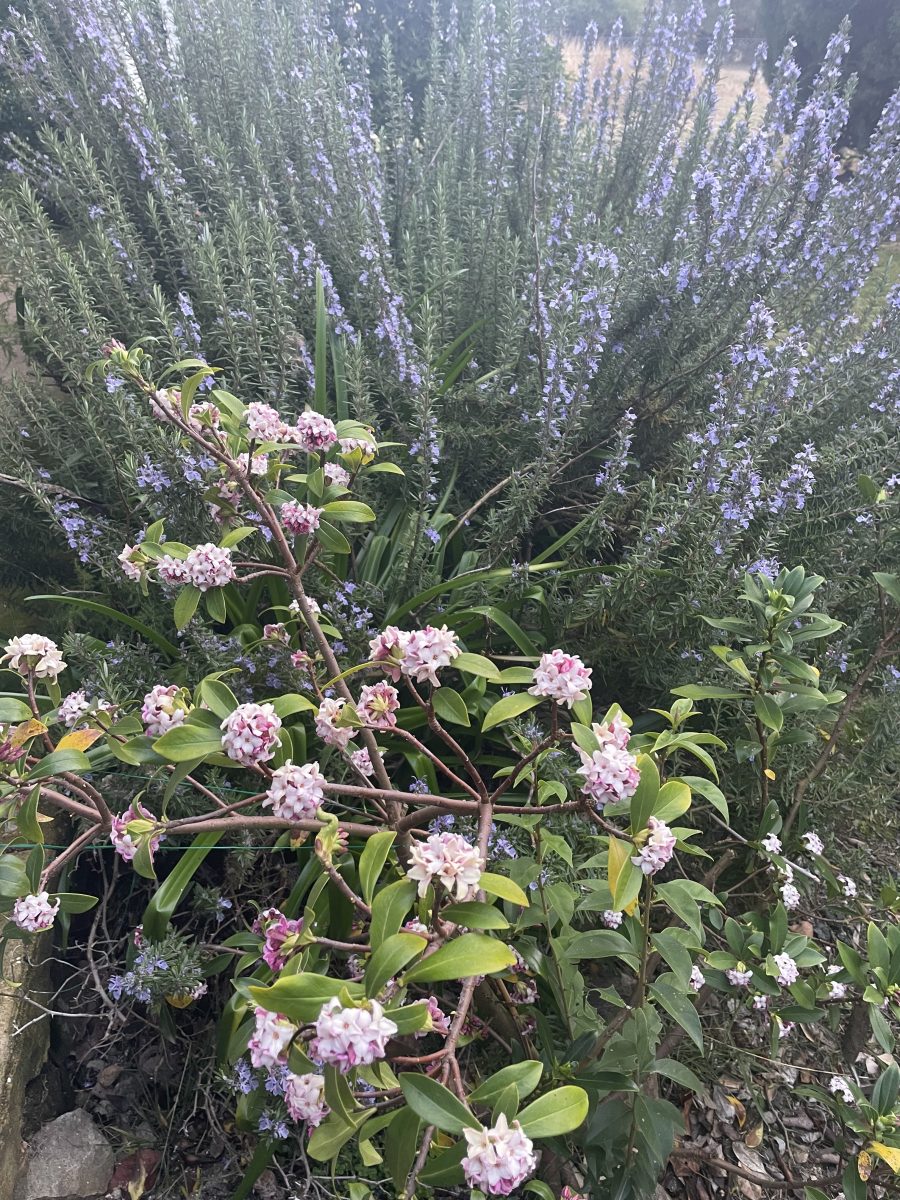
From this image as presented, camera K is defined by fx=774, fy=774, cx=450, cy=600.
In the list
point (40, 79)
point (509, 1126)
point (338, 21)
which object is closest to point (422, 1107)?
point (509, 1126)

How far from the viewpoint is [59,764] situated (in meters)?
1.17

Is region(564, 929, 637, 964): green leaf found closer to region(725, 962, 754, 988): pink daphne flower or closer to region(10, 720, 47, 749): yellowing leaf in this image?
region(725, 962, 754, 988): pink daphne flower

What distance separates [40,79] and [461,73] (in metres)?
1.93

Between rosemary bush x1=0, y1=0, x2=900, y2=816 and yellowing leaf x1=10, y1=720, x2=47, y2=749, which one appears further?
rosemary bush x1=0, y1=0, x2=900, y2=816

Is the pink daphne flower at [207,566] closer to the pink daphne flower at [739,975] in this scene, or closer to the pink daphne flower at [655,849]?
the pink daphne flower at [655,849]

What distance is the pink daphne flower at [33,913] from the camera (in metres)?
1.16

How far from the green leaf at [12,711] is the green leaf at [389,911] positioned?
0.67 metres

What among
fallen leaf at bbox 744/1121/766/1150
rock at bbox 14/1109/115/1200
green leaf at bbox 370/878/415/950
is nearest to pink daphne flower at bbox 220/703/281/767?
green leaf at bbox 370/878/415/950

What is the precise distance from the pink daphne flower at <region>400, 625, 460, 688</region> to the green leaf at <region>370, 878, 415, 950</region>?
0.95 ft

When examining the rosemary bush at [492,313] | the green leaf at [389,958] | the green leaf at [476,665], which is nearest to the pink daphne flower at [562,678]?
the green leaf at [476,665]

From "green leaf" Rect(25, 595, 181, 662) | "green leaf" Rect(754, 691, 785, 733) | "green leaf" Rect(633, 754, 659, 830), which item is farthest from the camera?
"green leaf" Rect(25, 595, 181, 662)

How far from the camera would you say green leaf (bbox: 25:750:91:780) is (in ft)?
3.81

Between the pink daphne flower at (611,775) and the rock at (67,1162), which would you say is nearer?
the pink daphne flower at (611,775)

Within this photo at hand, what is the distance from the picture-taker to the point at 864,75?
746 centimetres
